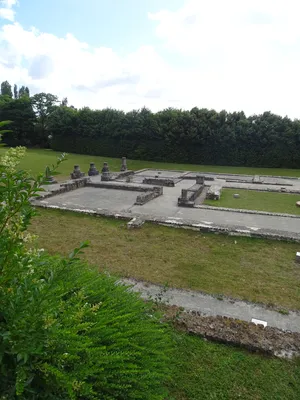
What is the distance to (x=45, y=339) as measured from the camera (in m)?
1.55

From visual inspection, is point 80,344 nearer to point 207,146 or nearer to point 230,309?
point 230,309

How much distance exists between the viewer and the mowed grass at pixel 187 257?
5.35m

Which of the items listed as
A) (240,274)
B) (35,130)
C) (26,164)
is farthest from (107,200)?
(35,130)

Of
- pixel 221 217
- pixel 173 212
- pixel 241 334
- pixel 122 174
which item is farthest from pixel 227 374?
pixel 122 174

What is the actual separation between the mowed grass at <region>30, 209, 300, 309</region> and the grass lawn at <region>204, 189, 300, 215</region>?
4489 millimetres

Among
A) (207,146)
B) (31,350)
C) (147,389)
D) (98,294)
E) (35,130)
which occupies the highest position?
(35,130)

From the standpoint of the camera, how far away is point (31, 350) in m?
1.47

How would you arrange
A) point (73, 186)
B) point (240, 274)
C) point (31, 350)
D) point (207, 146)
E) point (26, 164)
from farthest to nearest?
1. point (207, 146)
2. point (26, 164)
3. point (73, 186)
4. point (240, 274)
5. point (31, 350)

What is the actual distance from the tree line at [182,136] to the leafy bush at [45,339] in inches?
1033

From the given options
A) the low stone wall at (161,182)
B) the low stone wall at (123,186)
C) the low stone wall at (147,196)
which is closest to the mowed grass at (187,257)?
the low stone wall at (147,196)

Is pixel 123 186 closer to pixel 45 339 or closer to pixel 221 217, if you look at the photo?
pixel 221 217

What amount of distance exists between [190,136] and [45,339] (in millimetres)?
26736

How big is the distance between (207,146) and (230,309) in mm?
24196

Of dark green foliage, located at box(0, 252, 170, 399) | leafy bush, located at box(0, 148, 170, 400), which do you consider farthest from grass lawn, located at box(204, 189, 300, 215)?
leafy bush, located at box(0, 148, 170, 400)
